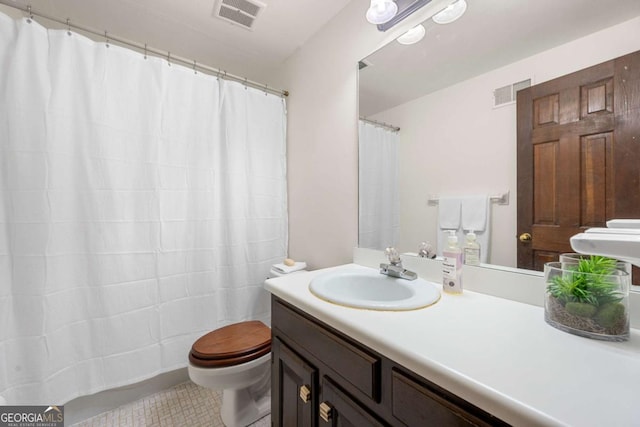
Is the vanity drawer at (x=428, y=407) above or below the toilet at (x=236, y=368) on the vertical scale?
above

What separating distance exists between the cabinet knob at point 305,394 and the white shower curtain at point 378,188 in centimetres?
70

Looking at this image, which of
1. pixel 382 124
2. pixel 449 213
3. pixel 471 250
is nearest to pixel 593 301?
pixel 471 250

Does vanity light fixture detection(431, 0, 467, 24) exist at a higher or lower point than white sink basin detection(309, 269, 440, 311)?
higher

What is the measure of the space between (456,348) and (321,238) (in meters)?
1.13

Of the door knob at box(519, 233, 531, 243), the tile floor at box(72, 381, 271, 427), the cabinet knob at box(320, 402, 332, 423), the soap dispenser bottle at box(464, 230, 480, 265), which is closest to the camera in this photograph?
the cabinet knob at box(320, 402, 332, 423)

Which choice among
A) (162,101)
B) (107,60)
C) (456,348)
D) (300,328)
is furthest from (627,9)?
(107,60)

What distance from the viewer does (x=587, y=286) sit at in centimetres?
58

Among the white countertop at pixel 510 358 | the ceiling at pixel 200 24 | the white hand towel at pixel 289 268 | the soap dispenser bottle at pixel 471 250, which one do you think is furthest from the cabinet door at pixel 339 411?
the ceiling at pixel 200 24

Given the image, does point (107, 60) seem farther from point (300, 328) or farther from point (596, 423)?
point (596, 423)

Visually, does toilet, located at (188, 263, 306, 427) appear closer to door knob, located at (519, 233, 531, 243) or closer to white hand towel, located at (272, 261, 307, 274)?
white hand towel, located at (272, 261, 307, 274)

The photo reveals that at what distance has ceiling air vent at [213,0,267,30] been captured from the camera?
136 cm

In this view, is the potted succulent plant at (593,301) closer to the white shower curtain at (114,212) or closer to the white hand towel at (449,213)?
the white hand towel at (449,213)

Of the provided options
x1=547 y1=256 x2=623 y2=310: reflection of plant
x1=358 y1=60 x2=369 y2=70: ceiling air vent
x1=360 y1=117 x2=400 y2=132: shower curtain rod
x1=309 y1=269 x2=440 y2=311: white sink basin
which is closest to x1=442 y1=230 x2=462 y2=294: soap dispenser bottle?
x1=309 y1=269 x2=440 y2=311: white sink basin

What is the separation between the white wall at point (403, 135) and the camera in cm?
85
